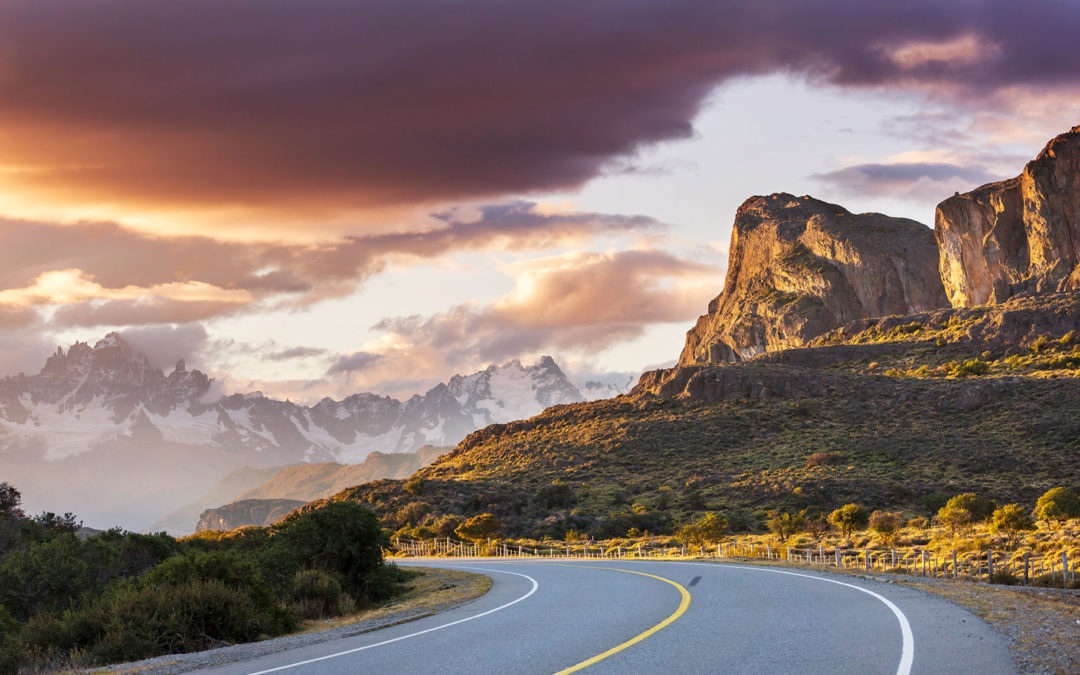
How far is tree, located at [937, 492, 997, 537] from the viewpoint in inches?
1809

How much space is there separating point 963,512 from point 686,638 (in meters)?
41.4

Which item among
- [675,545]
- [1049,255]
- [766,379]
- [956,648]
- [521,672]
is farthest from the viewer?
[1049,255]

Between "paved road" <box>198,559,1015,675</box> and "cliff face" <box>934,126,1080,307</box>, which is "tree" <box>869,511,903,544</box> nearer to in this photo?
"paved road" <box>198,559,1015,675</box>

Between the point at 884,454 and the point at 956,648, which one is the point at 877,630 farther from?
the point at 884,454

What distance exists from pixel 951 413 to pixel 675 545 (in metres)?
49.4

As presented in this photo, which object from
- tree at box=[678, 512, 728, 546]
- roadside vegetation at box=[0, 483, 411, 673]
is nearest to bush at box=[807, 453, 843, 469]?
tree at box=[678, 512, 728, 546]

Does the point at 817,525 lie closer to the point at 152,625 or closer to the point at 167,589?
the point at 167,589

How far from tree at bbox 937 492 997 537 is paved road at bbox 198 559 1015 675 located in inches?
1205

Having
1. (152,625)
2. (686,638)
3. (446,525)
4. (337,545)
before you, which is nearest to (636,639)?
(686,638)

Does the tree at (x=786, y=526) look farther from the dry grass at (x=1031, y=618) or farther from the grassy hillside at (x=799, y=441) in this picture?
the dry grass at (x=1031, y=618)

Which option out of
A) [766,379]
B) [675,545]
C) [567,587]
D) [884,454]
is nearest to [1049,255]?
[766,379]

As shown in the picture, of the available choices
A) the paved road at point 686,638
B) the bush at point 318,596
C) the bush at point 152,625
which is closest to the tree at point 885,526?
the paved road at point 686,638

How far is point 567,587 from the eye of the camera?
2192 cm

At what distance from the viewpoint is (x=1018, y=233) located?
155250mm
